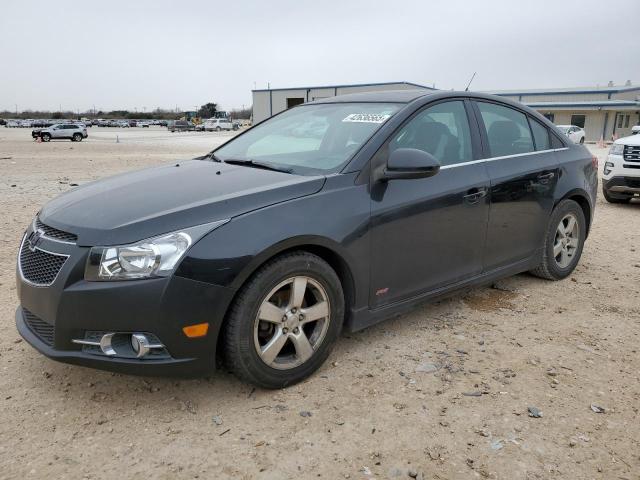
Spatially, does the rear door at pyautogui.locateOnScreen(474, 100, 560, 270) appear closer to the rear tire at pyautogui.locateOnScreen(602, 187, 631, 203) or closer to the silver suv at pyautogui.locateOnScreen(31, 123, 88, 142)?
the rear tire at pyautogui.locateOnScreen(602, 187, 631, 203)

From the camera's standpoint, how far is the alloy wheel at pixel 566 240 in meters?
4.86

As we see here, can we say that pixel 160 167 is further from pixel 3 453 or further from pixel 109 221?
pixel 3 453

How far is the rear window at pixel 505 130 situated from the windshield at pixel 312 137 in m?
0.92

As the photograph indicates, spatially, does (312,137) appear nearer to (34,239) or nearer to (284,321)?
(284,321)

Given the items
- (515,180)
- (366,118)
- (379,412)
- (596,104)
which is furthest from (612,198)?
(596,104)

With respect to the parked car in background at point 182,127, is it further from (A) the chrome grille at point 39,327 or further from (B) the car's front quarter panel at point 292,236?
(B) the car's front quarter panel at point 292,236

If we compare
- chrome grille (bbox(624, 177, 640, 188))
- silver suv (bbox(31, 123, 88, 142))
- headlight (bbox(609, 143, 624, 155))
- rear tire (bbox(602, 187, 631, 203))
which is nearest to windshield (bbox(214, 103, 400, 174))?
chrome grille (bbox(624, 177, 640, 188))

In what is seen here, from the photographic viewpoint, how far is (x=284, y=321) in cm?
290

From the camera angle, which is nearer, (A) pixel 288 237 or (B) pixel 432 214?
(A) pixel 288 237

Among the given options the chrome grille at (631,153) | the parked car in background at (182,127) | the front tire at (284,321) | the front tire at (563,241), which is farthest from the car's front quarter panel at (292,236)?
the parked car in background at (182,127)

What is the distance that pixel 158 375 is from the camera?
8.59 ft

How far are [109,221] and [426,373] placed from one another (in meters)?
2.01

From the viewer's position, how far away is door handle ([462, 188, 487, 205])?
374cm

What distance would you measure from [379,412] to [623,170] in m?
8.40
